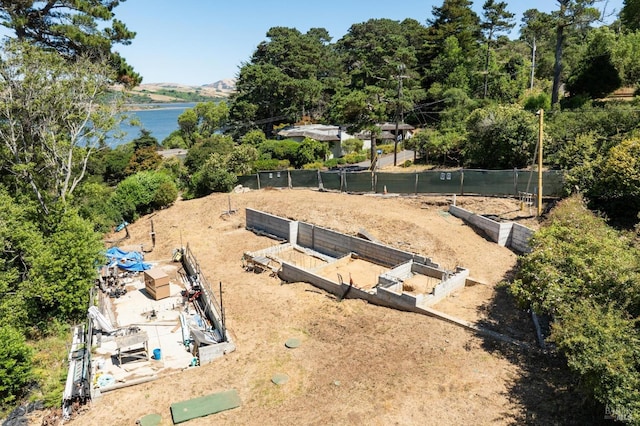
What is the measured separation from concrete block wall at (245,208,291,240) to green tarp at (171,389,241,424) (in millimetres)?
12151

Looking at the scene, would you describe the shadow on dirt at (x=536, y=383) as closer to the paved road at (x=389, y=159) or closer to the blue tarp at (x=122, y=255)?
the blue tarp at (x=122, y=255)

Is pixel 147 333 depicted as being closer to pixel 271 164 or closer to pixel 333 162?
pixel 271 164

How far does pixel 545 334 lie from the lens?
1161 cm

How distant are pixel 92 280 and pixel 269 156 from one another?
23736 mm

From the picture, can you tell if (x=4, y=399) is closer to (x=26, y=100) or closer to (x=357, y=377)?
(x=357, y=377)

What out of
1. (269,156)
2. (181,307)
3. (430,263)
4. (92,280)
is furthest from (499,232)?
(269,156)

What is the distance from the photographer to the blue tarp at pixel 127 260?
65.1ft

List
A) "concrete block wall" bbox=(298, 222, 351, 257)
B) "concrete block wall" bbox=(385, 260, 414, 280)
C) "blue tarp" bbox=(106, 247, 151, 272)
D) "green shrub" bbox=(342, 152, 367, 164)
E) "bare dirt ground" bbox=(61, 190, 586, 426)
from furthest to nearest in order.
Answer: "green shrub" bbox=(342, 152, 367, 164) < "concrete block wall" bbox=(298, 222, 351, 257) < "blue tarp" bbox=(106, 247, 151, 272) < "concrete block wall" bbox=(385, 260, 414, 280) < "bare dirt ground" bbox=(61, 190, 586, 426)

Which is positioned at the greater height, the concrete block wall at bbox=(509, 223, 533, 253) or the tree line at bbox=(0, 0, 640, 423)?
the tree line at bbox=(0, 0, 640, 423)

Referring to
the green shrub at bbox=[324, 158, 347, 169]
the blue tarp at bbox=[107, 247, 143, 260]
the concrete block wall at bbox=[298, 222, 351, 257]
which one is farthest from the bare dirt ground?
the green shrub at bbox=[324, 158, 347, 169]

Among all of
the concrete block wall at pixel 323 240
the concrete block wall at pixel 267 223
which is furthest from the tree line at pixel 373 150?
the concrete block wall at pixel 323 240

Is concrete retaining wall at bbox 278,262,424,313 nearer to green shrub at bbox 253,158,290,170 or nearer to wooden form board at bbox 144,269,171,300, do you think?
wooden form board at bbox 144,269,171,300

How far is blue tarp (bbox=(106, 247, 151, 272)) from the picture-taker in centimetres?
1983

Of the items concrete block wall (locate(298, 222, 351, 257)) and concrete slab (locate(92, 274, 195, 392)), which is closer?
concrete slab (locate(92, 274, 195, 392))
